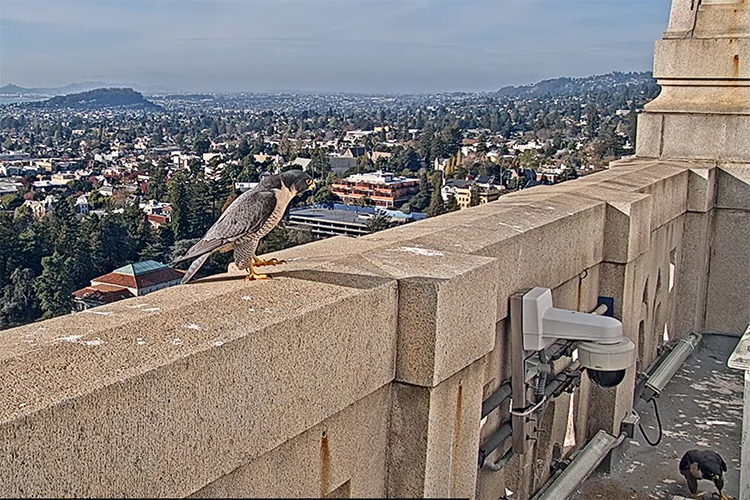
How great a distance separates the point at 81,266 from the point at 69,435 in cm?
1323

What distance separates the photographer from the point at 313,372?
6.55 feet

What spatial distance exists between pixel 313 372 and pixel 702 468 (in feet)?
7.51

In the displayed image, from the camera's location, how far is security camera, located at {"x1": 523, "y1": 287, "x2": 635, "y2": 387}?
290 centimetres

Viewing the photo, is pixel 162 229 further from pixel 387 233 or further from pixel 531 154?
pixel 531 154

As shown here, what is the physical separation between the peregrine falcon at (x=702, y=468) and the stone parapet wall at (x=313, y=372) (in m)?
0.52

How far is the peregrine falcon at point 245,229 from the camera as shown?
247 cm

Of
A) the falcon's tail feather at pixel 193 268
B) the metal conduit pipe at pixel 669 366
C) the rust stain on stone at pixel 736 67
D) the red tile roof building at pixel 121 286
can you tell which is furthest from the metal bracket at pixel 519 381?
the red tile roof building at pixel 121 286

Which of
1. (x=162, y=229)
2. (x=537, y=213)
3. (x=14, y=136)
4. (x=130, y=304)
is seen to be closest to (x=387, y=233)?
(x=537, y=213)

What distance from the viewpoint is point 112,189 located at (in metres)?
35.3

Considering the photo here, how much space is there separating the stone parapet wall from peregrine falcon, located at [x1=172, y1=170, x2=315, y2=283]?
0.25ft

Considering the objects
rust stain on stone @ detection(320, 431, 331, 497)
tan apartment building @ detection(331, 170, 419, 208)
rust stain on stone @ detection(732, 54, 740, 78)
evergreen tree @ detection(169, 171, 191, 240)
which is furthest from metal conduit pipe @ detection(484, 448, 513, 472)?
tan apartment building @ detection(331, 170, 419, 208)

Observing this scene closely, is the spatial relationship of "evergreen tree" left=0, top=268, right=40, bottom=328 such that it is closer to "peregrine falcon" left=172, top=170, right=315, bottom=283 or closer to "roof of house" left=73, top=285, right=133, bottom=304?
"roof of house" left=73, top=285, right=133, bottom=304

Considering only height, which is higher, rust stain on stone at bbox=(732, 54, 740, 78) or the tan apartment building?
rust stain on stone at bbox=(732, 54, 740, 78)

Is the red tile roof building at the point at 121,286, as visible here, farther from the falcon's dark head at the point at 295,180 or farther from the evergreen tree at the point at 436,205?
the evergreen tree at the point at 436,205
